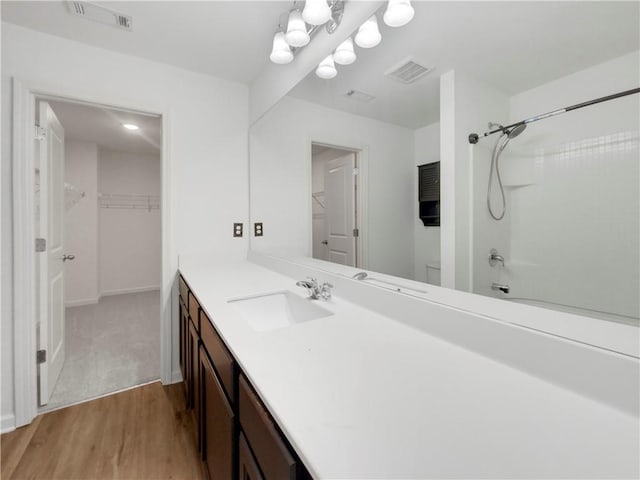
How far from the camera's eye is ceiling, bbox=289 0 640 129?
0.54 meters

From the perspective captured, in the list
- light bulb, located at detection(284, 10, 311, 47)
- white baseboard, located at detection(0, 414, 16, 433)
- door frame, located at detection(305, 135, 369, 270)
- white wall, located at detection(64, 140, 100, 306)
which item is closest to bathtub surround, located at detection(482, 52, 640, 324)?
door frame, located at detection(305, 135, 369, 270)

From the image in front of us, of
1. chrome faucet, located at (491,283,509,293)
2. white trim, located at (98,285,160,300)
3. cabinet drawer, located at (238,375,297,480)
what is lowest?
white trim, located at (98,285,160,300)

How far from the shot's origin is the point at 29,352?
162 cm

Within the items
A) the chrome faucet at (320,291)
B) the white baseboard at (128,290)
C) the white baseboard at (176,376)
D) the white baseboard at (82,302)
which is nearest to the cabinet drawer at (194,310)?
the chrome faucet at (320,291)

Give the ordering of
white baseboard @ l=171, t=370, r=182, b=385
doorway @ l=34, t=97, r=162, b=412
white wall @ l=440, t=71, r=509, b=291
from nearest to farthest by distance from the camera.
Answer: white wall @ l=440, t=71, r=509, b=291 → doorway @ l=34, t=97, r=162, b=412 → white baseboard @ l=171, t=370, r=182, b=385

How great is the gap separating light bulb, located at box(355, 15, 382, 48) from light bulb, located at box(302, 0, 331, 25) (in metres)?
0.20

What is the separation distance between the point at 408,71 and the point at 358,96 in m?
0.28

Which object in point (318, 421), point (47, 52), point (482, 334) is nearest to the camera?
point (318, 421)

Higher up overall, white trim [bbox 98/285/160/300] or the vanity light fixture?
the vanity light fixture

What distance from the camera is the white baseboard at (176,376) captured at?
2.01m

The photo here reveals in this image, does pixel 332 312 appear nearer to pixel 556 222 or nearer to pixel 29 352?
pixel 556 222

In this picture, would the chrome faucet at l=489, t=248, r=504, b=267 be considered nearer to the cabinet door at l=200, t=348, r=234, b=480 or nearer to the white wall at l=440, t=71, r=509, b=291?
the white wall at l=440, t=71, r=509, b=291

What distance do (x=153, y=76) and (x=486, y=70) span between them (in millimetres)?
2124

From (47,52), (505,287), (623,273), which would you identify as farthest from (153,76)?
(623,273)
